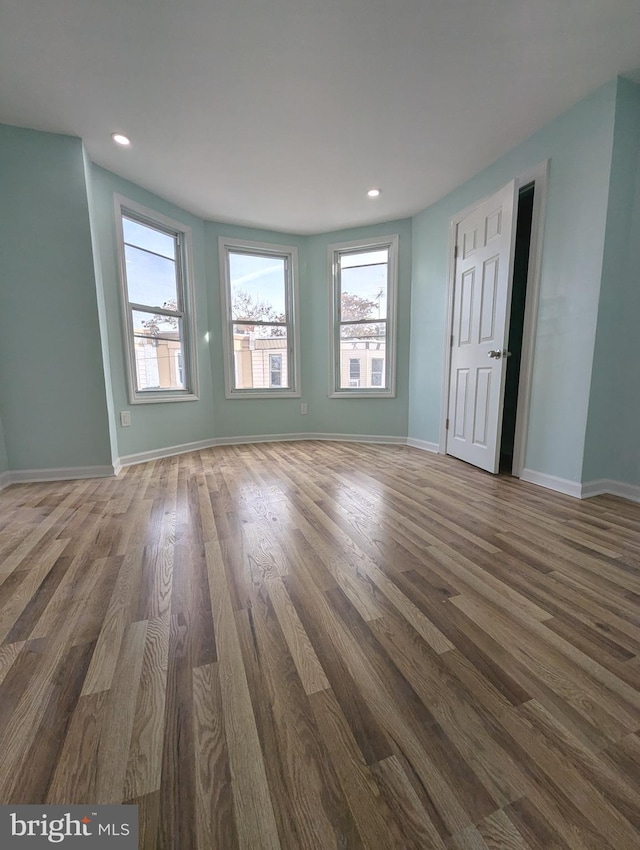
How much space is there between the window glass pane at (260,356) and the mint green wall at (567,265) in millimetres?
2503

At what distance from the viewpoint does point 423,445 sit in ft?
12.0

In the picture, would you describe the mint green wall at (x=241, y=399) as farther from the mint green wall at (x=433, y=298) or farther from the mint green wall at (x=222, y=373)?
the mint green wall at (x=433, y=298)

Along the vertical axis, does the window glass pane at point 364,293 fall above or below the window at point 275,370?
above

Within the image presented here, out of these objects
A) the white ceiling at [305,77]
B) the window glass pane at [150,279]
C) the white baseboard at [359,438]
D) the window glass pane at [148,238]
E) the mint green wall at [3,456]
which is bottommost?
the white baseboard at [359,438]

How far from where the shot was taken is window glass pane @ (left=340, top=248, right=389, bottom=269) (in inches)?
149

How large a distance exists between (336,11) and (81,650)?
8.79ft

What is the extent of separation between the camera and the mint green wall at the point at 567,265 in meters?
1.98

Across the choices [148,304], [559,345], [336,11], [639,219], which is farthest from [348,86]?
[148,304]

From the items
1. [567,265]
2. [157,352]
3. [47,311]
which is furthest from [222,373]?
[567,265]

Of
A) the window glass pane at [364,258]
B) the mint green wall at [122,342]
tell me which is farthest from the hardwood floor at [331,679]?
the window glass pane at [364,258]

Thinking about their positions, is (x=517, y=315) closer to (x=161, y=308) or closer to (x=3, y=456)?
(x=161, y=308)

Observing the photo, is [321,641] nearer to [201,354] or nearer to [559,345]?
[559,345]

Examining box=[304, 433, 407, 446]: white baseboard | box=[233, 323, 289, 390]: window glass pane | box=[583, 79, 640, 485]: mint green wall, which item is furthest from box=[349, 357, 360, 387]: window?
box=[583, 79, 640, 485]: mint green wall

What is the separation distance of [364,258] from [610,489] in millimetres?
3208
